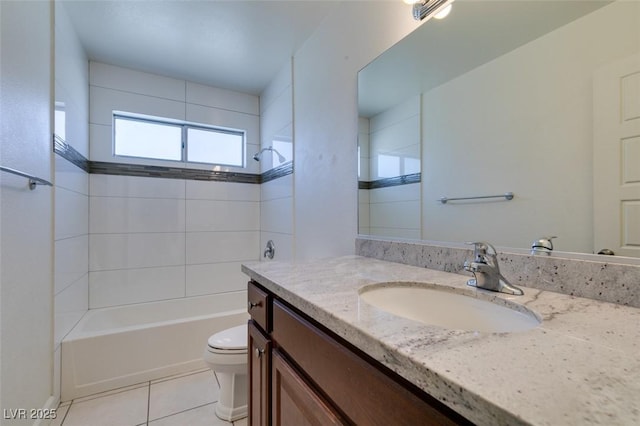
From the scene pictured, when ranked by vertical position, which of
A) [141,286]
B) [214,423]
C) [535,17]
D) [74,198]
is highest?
[535,17]

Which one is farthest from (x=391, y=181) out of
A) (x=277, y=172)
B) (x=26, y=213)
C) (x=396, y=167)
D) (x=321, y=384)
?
(x=26, y=213)

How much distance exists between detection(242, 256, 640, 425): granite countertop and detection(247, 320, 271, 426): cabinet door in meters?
0.38

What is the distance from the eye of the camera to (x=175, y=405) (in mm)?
1669

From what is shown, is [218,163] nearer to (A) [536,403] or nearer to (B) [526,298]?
(B) [526,298]

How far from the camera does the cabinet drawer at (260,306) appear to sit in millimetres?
974

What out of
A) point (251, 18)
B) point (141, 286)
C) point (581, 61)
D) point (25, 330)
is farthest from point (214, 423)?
point (251, 18)

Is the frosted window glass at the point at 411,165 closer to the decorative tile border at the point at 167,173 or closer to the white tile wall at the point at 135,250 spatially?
the decorative tile border at the point at 167,173

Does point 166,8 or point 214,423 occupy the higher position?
point 166,8

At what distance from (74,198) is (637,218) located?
2.79 meters

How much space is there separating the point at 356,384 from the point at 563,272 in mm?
624

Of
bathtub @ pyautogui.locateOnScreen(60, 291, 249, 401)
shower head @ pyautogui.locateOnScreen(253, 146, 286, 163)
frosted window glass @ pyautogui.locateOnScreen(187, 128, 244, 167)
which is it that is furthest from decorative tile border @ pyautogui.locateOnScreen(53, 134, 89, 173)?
shower head @ pyautogui.locateOnScreen(253, 146, 286, 163)

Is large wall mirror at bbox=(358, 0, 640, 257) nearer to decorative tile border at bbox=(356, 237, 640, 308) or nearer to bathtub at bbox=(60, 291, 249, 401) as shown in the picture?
decorative tile border at bbox=(356, 237, 640, 308)

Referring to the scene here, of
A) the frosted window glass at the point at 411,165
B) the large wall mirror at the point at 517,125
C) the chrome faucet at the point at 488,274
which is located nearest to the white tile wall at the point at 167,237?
the large wall mirror at the point at 517,125

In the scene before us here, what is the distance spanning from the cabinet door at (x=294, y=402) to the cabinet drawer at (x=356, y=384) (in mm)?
29
